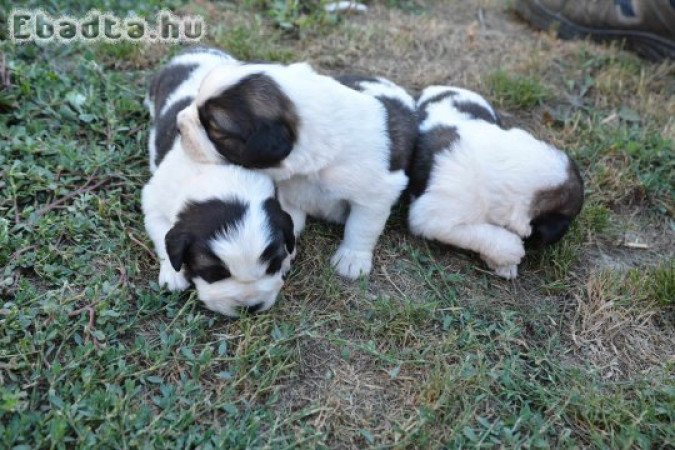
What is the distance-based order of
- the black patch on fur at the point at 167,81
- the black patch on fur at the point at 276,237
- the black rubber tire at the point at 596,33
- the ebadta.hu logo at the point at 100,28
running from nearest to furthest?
1. the black patch on fur at the point at 276,237
2. the black patch on fur at the point at 167,81
3. the ebadta.hu logo at the point at 100,28
4. the black rubber tire at the point at 596,33

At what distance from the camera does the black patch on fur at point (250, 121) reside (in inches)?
170

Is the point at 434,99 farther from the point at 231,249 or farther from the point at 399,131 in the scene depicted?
the point at 231,249

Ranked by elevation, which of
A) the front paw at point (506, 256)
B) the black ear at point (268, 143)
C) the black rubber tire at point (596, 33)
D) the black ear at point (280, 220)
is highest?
the black ear at point (268, 143)

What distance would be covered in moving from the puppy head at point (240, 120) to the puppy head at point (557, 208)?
6.12ft

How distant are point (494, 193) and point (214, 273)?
214cm

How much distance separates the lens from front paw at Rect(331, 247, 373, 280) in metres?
4.85

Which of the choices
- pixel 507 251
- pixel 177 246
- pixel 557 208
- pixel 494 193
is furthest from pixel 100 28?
pixel 557 208

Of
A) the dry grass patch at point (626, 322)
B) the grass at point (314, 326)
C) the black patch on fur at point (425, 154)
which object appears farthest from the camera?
the black patch on fur at point (425, 154)

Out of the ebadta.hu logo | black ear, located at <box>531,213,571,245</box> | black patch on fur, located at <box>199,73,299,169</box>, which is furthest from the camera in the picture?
the ebadta.hu logo

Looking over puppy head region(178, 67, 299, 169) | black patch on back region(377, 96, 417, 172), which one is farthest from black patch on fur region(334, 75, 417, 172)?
puppy head region(178, 67, 299, 169)

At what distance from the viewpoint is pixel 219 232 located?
3.94 m

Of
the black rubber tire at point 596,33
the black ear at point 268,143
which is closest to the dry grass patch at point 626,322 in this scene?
the black ear at point 268,143

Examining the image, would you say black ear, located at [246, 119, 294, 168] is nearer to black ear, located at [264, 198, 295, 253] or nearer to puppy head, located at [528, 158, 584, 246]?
black ear, located at [264, 198, 295, 253]

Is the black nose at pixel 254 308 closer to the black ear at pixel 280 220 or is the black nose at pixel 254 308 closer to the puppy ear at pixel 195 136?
the black ear at pixel 280 220
